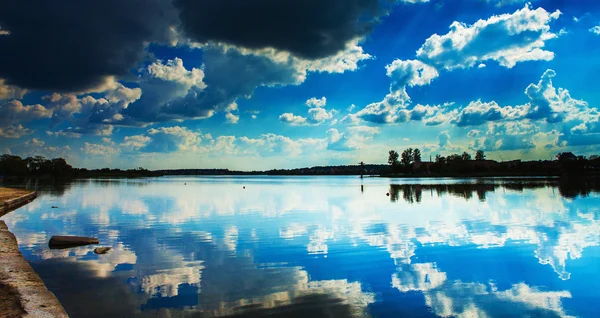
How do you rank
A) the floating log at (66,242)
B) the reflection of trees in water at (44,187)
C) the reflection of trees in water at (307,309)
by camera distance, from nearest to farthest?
the reflection of trees in water at (307,309), the floating log at (66,242), the reflection of trees in water at (44,187)

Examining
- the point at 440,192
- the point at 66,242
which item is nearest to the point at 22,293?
the point at 66,242

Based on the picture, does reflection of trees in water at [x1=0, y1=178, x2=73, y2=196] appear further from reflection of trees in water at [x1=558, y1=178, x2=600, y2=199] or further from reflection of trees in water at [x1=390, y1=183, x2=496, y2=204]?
reflection of trees in water at [x1=558, y1=178, x2=600, y2=199]

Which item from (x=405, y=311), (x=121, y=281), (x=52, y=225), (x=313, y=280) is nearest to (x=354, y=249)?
(x=313, y=280)

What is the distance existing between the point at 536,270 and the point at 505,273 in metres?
1.59

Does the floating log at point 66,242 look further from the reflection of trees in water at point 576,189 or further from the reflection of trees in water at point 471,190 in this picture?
the reflection of trees in water at point 576,189

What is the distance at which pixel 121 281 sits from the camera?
14.0 metres

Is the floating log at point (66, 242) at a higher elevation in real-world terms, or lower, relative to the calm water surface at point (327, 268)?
higher

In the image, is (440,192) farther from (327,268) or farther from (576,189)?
(327,268)

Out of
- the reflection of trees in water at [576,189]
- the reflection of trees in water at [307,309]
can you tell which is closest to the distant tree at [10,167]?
the reflection of trees in water at [576,189]

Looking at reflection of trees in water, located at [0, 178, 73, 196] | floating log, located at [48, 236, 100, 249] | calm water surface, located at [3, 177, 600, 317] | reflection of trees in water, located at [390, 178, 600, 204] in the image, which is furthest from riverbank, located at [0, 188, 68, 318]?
reflection of trees in water, located at [0, 178, 73, 196]

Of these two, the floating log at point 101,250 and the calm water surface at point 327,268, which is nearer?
the calm water surface at point 327,268

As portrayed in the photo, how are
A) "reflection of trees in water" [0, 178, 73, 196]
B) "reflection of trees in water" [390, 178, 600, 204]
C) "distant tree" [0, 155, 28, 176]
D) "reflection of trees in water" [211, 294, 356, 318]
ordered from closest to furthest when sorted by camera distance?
"reflection of trees in water" [211, 294, 356, 318], "reflection of trees in water" [390, 178, 600, 204], "reflection of trees in water" [0, 178, 73, 196], "distant tree" [0, 155, 28, 176]

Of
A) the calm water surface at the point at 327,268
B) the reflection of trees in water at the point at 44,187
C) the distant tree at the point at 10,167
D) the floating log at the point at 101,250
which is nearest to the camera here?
the calm water surface at the point at 327,268

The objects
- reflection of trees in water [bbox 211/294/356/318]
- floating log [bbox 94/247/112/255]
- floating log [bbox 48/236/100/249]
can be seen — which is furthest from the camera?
floating log [bbox 48/236/100/249]
